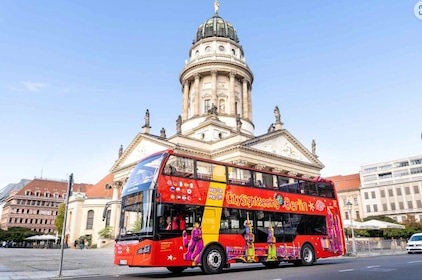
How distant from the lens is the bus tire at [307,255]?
15.5 metres

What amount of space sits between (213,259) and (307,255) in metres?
5.74

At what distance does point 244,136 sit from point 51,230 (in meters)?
72.3

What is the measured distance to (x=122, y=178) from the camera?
44.1m

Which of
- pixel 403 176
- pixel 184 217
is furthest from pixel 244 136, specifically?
pixel 403 176

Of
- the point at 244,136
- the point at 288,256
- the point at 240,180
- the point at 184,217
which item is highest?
the point at 244,136

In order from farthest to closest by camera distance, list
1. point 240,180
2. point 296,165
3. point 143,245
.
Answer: point 296,165 < point 240,180 < point 143,245

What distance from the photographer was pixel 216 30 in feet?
177

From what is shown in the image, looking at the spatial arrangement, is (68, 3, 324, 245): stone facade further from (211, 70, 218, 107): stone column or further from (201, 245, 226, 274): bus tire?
(201, 245, 226, 274): bus tire

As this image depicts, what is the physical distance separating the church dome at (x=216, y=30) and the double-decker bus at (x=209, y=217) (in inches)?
1657

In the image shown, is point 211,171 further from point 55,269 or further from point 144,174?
point 55,269

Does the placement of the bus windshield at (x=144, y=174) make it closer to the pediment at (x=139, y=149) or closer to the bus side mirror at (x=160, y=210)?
the bus side mirror at (x=160, y=210)

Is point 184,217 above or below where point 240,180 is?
below

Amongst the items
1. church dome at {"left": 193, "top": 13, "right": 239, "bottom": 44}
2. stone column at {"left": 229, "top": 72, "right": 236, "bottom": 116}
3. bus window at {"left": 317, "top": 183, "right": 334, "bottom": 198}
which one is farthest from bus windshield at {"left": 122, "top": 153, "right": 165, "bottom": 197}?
church dome at {"left": 193, "top": 13, "right": 239, "bottom": 44}

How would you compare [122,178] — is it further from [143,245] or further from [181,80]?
[143,245]
